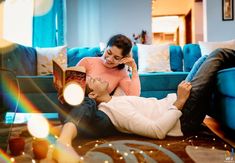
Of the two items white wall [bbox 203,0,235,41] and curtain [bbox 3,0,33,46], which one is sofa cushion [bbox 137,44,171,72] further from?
curtain [bbox 3,0,33,46]

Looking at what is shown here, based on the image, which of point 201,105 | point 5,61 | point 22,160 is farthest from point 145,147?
point 5,61

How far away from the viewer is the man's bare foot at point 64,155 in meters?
0.91

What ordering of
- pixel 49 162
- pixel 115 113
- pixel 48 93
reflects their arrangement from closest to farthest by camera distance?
1. pixel 49 162
2. pixel 115 113
3. pixel 48 93

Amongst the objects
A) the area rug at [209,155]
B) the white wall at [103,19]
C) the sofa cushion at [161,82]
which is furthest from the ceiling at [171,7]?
the area rug at [209,155]

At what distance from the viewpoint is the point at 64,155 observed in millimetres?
924

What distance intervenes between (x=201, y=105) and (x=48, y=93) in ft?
4.89

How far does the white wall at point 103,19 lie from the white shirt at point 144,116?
11.2 feet

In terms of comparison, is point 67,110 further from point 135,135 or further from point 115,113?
point 135,135

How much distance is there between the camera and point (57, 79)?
1.36 metres

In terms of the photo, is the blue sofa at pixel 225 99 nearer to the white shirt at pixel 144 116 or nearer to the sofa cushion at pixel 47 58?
the white shirt at pixel 144 116

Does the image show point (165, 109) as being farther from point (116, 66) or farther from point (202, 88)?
point (116, 66)

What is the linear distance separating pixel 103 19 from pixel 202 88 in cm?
362

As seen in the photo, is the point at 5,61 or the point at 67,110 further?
the point at 5,61

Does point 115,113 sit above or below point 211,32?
below
